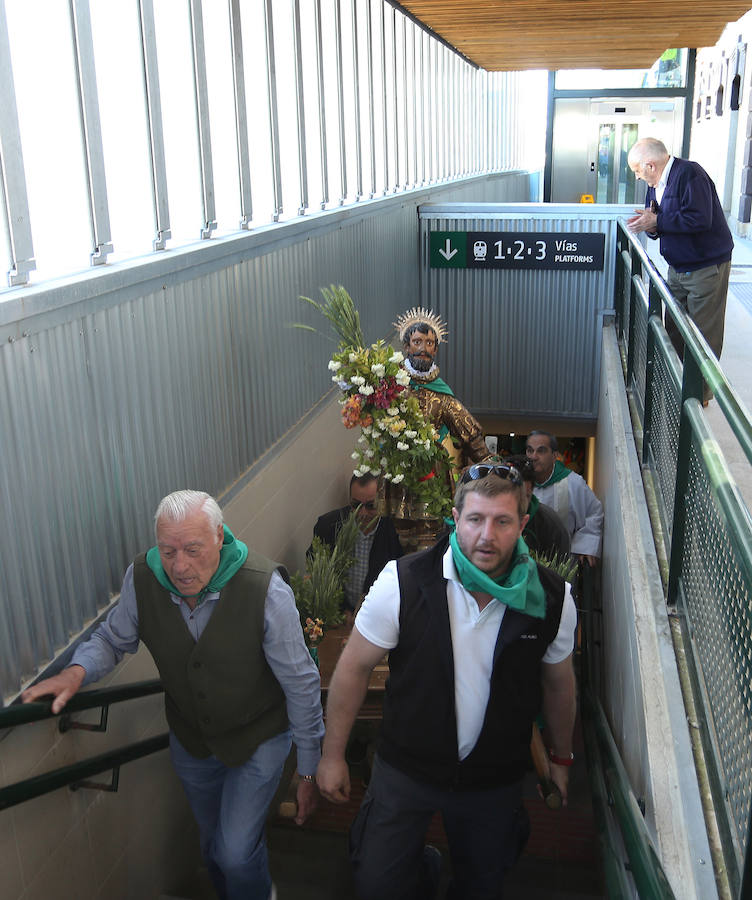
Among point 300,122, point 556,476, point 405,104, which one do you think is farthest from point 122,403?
point 405,104

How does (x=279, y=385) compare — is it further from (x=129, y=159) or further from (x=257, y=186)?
(x=129, y=159)

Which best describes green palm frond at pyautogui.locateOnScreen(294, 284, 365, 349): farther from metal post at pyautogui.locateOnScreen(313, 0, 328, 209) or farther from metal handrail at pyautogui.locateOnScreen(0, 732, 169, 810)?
metal handrail at pyautogui.locateOnScreen(0, 732, 169, 810)

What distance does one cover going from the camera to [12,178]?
274 centimetres

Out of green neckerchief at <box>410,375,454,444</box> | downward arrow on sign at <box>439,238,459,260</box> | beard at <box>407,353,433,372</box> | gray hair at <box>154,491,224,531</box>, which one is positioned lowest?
green neckerchief at <box>410,375,454,444</box>

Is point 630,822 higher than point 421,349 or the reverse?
the reverse

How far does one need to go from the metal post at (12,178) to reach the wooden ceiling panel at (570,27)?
6708 millimetres

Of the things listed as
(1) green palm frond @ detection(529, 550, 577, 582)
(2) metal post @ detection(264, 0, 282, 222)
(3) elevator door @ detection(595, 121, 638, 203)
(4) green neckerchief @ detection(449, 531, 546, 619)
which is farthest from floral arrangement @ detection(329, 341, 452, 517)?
(3) elevator door @ detection(595, 121, 638, 203)

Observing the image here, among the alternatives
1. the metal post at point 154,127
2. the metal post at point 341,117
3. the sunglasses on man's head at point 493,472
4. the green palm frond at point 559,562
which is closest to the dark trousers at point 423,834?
the sunglasses on man's head at point 493,472

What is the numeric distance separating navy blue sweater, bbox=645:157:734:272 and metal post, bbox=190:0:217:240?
243 cm

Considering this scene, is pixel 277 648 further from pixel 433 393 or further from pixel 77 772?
pixel 433 393

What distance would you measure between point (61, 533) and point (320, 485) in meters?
3.31

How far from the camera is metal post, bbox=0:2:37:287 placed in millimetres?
2689

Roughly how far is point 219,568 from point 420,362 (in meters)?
2.55

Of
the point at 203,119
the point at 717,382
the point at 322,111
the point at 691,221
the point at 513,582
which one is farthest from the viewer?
the point at 322,111
